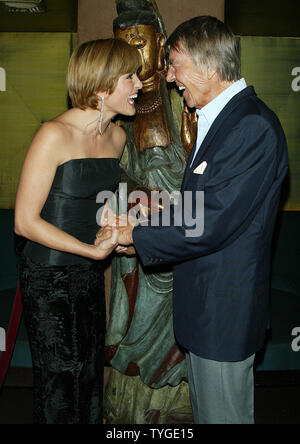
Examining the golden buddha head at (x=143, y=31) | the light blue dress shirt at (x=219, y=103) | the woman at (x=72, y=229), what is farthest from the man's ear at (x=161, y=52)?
the light blue dress shirt at (x=219, y=103)

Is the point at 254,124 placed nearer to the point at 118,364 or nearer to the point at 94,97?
the point at 94,97

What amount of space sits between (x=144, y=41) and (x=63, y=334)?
120 cm

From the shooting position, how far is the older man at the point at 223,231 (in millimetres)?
1297

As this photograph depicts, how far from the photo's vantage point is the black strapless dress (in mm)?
1615

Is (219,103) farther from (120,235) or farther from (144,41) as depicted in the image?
(144,41)

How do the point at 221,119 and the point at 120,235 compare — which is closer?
the point at 221,119

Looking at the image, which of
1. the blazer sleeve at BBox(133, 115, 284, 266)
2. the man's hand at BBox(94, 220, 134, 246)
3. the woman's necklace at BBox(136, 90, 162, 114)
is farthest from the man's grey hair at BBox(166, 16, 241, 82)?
the woman's necklace at BBox(136, 90, 162, 114)

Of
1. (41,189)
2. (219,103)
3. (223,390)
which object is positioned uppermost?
(219,103)

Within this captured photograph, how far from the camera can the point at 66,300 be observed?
5.37 feet

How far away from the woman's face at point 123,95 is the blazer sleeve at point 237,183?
0.43 meters

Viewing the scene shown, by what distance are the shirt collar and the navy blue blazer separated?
0.04 metres

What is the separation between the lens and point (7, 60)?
4922 mm

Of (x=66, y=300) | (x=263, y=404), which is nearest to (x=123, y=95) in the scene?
(x=66, y=300)

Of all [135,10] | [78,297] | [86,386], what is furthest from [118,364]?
[135,10]
